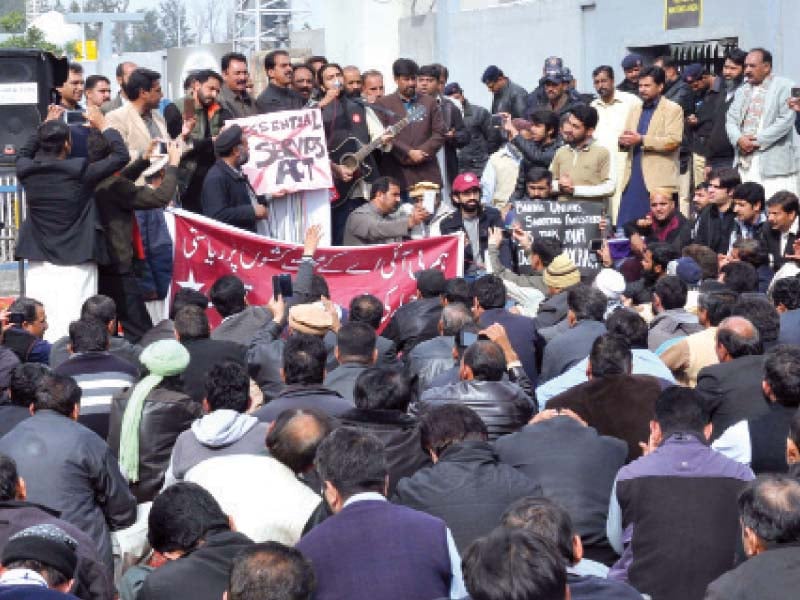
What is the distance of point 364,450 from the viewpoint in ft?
18.9

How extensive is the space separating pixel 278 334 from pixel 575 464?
11.2 feet

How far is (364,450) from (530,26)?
59.7ft

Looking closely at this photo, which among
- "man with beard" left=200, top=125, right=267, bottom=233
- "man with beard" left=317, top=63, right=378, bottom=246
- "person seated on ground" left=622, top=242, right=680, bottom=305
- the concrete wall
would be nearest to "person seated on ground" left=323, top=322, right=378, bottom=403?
"person seated on ground" left=622, top=242, right=680, bottom=305

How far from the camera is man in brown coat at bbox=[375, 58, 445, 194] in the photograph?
1430 cm

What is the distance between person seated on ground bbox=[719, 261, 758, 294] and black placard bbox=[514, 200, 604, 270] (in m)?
3.32

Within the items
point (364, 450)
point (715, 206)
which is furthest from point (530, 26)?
point (364, 450)

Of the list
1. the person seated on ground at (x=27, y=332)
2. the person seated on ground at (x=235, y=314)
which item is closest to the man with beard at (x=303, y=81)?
the person seated on ground at (x=235, y=314)

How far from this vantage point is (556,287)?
36.7 ft

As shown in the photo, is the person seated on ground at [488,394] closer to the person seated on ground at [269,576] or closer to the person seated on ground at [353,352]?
the person seated on ground at [353,352]

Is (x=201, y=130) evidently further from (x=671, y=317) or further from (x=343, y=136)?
(x=671, y=317)

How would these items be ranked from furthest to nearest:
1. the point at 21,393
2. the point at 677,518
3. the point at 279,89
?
the point at 279,89 < the point at 21,393 < the point at 677,518

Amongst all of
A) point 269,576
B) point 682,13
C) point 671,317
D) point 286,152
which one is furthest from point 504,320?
Answer: point 682,13

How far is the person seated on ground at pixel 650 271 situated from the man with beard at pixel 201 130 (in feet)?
12.3

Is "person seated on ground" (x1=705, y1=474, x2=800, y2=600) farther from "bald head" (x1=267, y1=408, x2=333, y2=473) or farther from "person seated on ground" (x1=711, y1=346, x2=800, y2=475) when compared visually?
"bald head" (x1=267, y1=408, x2=333, y2=473)
